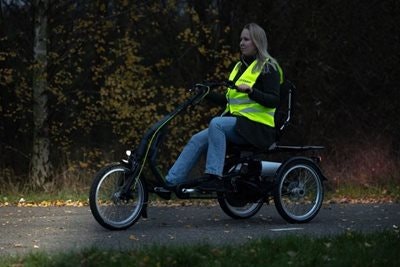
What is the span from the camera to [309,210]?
8531 mm

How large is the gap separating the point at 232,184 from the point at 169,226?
789 millimetres

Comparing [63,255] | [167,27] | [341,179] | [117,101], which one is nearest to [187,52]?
[167,27]

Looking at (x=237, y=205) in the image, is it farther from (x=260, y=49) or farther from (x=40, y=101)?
(x=40, y=101)

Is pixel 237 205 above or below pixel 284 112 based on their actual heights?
below

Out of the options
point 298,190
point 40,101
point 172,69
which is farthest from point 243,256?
point 172,69

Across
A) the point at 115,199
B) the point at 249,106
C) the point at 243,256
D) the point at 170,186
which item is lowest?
the point at 243,256

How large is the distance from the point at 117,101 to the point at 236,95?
32.9ft

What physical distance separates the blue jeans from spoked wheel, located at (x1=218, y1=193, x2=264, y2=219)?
44 centimetres

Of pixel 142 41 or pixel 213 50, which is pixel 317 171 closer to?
pixel 213 50

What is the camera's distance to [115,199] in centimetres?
762

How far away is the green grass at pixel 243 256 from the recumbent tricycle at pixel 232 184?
1640 millimetres

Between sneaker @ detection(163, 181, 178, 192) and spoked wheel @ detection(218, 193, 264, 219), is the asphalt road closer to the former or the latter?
spoked wheel @ detection(218, 193, 264, 219)

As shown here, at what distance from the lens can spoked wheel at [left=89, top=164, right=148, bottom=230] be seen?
24.7 ft

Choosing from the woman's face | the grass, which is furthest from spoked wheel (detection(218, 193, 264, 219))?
the grass
